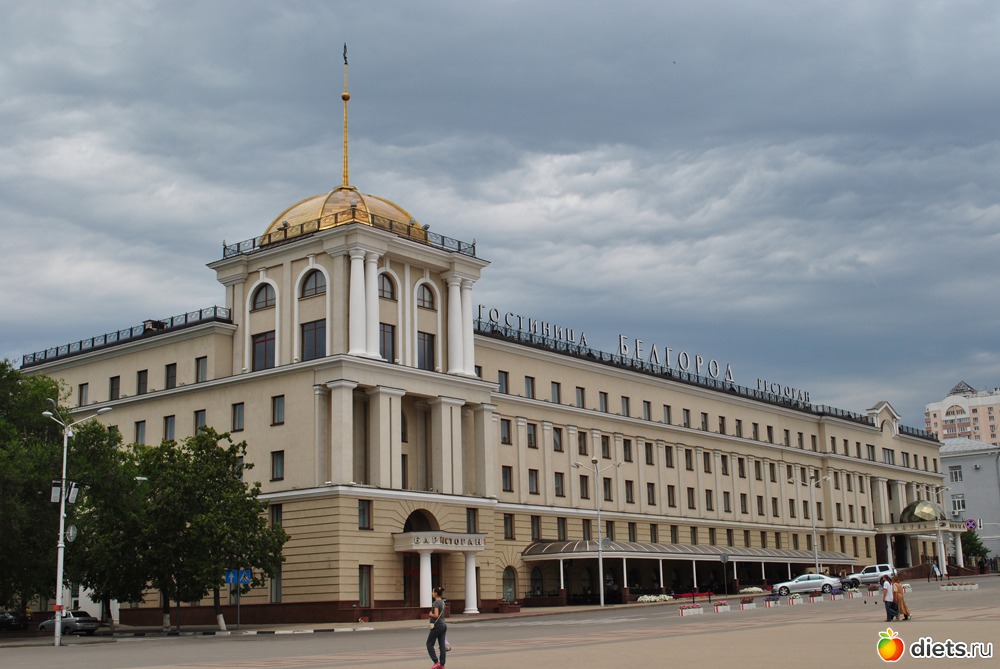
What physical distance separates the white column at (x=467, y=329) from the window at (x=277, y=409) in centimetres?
1202

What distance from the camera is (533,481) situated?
81.6 metres

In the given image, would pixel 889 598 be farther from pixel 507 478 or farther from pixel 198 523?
pixel 507 478

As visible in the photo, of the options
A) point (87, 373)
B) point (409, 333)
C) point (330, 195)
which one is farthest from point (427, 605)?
point (87, 373)

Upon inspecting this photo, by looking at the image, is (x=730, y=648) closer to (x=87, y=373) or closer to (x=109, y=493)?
(x=109, y=493)

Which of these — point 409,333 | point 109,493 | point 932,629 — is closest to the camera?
point 932,629

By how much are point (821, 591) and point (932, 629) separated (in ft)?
157

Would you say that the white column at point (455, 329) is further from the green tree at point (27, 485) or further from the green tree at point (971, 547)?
the green tree at point (971, 547)

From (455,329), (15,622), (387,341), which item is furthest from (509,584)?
(15,622)

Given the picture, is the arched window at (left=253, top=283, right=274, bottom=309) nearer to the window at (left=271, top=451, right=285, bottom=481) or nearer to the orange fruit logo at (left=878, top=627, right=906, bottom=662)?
the window at (left=271, top=451, right=285, bottom=481)

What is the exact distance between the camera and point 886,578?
35.8 m

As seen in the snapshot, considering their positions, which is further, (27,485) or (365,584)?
(365,584)

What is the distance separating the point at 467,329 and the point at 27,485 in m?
29.0

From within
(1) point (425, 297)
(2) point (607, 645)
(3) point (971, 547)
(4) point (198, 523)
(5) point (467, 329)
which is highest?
(1) point (425, 297)

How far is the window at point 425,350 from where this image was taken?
7012 centimetres
